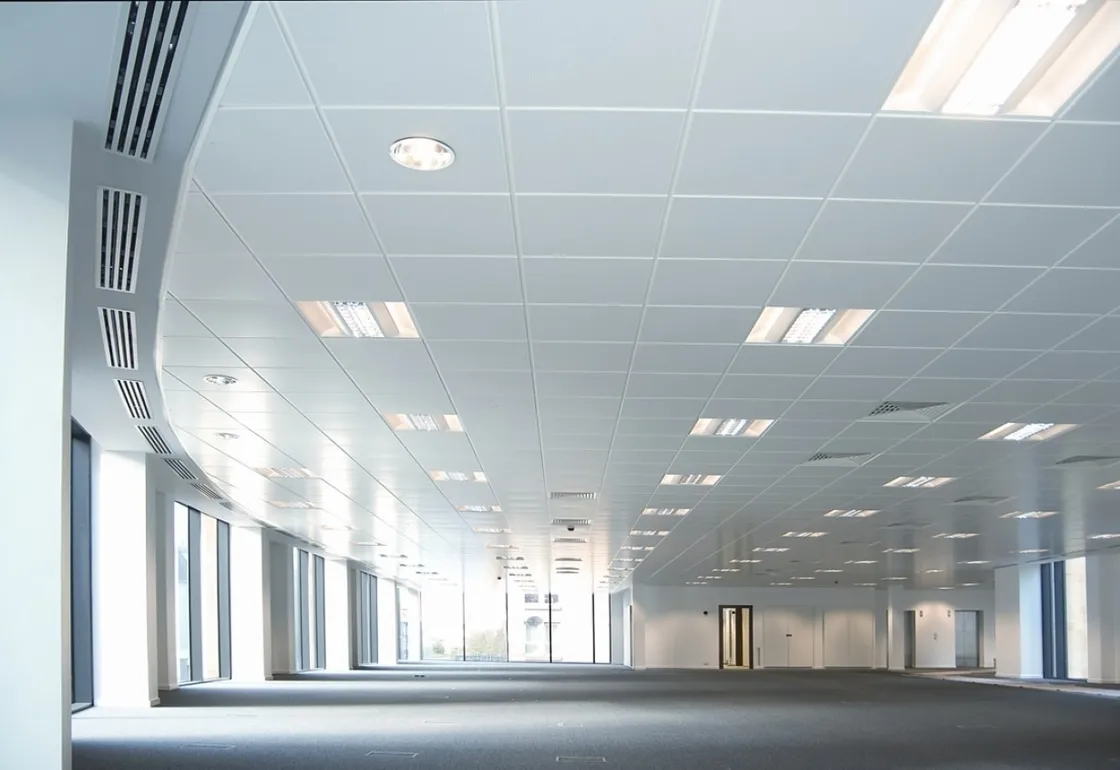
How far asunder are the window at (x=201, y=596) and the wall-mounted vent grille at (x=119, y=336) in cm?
975

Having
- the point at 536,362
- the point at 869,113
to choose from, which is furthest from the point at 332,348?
the point at 869,113

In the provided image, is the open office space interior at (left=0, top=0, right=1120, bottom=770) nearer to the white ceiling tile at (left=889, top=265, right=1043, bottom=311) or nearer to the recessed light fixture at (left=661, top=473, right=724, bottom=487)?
the white ceiling tile at (left=889, top=265, right=1043, bottom=311)

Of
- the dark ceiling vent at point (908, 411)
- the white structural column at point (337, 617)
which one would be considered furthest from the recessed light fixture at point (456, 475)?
the white structural column at point (337, 617)

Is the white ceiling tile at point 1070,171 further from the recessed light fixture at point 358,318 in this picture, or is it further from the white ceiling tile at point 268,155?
the recessed light fixture at point 358,318

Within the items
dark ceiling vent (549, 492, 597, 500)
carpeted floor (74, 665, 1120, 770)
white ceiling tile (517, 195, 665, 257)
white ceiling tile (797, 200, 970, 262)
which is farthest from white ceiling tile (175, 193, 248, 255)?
dark ceiling vent (549, 492, 597, 500)

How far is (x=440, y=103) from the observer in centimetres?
480

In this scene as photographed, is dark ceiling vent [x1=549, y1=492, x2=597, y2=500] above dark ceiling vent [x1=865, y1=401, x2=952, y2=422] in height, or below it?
below

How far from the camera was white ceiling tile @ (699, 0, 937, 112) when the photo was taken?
410 centimetres

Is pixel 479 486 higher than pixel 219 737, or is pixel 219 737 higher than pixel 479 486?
pixel 479 486

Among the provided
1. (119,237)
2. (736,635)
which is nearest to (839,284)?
(119,237)

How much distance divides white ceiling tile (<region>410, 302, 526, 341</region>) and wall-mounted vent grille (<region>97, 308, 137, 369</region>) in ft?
7.03

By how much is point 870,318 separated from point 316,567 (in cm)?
2650

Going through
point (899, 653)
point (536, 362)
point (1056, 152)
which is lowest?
point (899, 653)

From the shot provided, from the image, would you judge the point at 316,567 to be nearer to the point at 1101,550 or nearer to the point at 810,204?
the point at 1101,550
